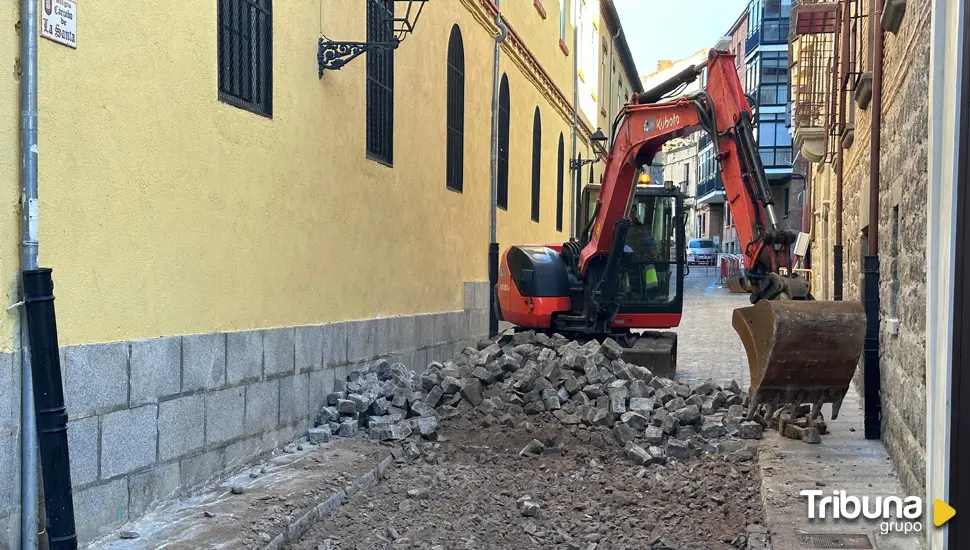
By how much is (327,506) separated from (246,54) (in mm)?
3255

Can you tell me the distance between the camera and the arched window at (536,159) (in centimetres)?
1847

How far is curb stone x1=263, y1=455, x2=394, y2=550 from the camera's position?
5312 millimetres

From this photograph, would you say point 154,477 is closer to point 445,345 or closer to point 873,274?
point 873,274

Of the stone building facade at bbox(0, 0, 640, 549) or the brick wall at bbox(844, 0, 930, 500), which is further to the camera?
the brick wall at bbox(844, 0, 930, 500)

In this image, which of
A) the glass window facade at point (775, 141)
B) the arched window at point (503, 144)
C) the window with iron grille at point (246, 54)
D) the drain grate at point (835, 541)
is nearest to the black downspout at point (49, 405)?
A: the window with iron grille at point (246, 54)

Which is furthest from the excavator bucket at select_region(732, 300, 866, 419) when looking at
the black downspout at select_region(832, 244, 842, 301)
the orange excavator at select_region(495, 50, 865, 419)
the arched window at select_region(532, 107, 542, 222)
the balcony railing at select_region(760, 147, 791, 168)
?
the balcony railing at select_region(760, 147, 791, 168)

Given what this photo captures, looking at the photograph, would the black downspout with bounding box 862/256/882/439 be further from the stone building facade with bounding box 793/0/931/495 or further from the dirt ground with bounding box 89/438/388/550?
the dirt ground with bounding box 89/438/388/550

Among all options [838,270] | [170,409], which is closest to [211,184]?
[170,409]

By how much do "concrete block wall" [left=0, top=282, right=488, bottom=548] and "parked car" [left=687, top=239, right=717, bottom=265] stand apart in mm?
44849

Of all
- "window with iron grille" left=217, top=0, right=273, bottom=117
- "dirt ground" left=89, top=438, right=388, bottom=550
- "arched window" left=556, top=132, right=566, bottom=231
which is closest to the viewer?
"dirt ground" left=89, top=438, right=388, bottom=550

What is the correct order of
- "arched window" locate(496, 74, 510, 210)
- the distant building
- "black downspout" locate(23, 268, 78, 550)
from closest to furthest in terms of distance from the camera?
"black downspout" locate(23, 268, 78, 550)
"arched window" locate(496, 74, 510, 210)
the distant building

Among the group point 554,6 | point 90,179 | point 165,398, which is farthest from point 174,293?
point 554,6

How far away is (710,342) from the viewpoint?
58.0 ft

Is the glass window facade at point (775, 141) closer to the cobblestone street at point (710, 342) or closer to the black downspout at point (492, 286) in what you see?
the cobblestone street at point (710, 342)
